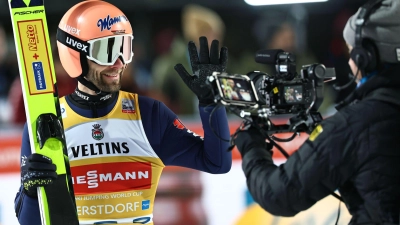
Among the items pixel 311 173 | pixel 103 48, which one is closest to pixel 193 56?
pixel 103 48

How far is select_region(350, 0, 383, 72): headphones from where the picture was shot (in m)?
2.51

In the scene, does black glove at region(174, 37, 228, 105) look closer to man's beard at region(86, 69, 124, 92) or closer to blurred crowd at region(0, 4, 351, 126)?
man's beard at region(86, 69, 124, 92)

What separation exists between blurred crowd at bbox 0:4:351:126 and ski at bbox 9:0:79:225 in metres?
2.62

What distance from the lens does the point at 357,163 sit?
246 centimetres

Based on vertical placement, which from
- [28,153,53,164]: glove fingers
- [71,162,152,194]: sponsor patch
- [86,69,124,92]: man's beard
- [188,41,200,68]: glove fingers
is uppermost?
[188,41,200,68]: glove fingers

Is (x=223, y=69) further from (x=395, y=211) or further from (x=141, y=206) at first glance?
(x=395, y=211)

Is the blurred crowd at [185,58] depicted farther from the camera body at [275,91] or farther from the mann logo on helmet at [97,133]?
the camera body at [275,91]

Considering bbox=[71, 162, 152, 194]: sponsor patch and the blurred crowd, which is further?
the blurred crowd

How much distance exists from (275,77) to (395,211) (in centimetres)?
68

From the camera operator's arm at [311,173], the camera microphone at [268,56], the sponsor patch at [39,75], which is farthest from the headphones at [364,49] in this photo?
the sponsor patch at [39,75]

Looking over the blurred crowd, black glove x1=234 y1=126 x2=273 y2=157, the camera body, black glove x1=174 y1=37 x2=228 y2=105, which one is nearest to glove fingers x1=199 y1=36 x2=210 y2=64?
black glove x1=174 y1=37 x2=228 y2=105

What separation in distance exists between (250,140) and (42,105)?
105cm

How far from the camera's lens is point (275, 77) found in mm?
2781

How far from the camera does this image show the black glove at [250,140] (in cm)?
268
